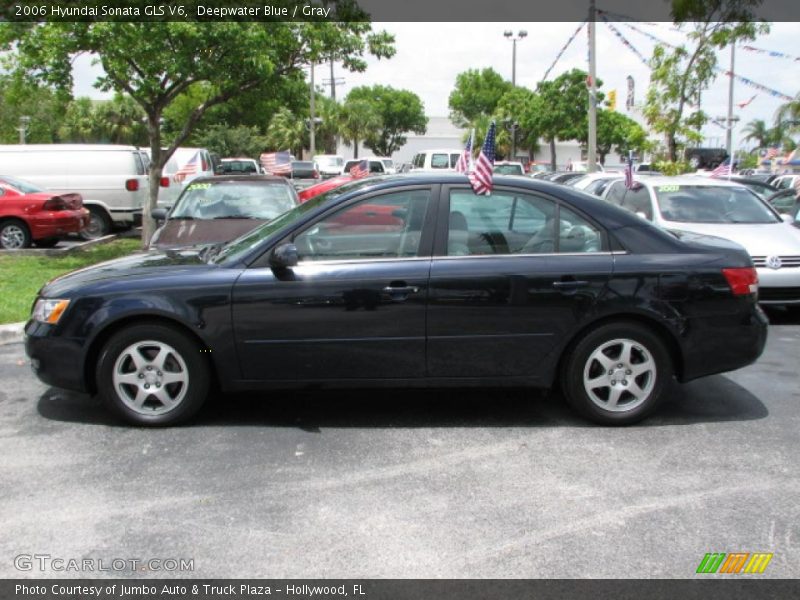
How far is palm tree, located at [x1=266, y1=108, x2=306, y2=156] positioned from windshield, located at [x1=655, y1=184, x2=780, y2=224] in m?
50.4

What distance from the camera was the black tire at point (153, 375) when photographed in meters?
4.88

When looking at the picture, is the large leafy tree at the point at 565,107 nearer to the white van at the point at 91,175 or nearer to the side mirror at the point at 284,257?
the white van at the point at 91,175

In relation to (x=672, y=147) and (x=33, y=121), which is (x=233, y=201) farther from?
(x=33, y=121)

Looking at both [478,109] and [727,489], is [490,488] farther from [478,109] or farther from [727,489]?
[478,109]

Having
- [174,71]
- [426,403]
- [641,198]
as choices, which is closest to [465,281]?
[426,403]

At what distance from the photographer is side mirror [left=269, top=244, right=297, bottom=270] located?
186 inches

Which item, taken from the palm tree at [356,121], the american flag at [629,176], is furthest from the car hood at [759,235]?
the palm tree at [356,121]

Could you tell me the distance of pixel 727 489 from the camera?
4125 millimetres

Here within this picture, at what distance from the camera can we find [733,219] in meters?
9.50

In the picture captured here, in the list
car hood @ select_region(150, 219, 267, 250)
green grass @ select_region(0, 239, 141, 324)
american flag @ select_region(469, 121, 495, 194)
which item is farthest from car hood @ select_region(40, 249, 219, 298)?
car hood @ select_region(150, 219, 267, 250)

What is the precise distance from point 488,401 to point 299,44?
9521 mm

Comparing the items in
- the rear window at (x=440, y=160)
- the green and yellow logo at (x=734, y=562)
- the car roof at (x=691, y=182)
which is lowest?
the green and yellow logo at (x=734, y=562)

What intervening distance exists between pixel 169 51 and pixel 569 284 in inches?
353

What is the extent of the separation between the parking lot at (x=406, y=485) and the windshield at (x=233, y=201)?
4206mm
